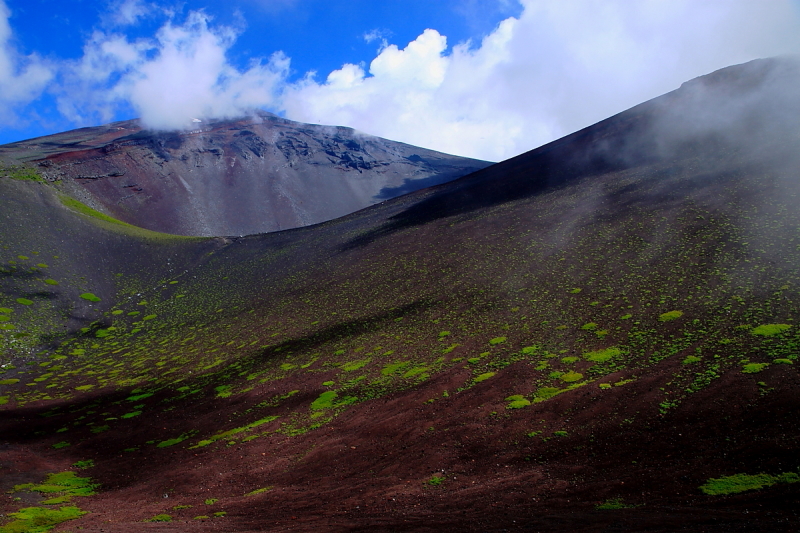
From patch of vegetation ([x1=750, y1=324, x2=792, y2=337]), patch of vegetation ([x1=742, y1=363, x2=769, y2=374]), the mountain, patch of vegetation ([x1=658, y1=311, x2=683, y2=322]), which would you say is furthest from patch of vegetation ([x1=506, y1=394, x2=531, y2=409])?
patch of vegetation ([x1=750, y1=324, x2=792, y2=337])


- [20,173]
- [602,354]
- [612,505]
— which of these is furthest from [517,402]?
[20,173]

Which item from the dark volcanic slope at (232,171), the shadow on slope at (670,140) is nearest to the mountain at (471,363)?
the shadow on slope at (670,140)

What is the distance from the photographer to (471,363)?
77.4 feet

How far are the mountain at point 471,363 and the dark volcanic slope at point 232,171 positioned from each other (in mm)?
43378

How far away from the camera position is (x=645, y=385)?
55.3ft

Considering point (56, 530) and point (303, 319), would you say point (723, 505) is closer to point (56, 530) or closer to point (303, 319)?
point (56, 530)

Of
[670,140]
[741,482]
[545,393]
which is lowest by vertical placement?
[741,482]

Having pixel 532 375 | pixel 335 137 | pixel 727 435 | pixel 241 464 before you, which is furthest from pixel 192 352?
pixel 335 137

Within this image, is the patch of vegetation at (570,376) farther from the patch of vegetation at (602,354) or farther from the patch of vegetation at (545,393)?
the patch of vegetation at (602,354)

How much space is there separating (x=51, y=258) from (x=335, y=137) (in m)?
113

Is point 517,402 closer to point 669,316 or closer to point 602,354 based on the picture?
point 602,354

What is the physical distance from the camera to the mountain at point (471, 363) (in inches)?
493

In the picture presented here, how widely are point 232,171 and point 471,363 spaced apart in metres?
119

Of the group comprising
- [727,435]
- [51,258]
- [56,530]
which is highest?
[51,258]
